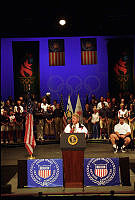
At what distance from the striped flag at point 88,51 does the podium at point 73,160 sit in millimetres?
9755

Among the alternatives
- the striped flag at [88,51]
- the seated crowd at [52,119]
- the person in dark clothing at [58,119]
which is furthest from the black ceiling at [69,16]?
the person in dark clothing at [58,119]

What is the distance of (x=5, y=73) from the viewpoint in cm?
1806

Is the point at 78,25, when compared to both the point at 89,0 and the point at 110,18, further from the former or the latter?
Answer: the point at 89,0

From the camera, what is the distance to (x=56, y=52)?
16703 millimetres

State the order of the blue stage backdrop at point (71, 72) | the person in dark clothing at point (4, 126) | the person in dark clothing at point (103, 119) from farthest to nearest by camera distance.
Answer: the blue stage backdrop at point (71, 72), the person in dark clothing at point (103, 119), the person in dark clothing at point (4, 126)

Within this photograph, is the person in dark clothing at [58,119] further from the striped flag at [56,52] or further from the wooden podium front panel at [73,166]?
the wooden podium front panel at [73,166]

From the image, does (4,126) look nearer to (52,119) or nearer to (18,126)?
(18,126)

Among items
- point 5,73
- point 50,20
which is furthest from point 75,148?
point 5,73

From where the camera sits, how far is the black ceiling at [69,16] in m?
9.04

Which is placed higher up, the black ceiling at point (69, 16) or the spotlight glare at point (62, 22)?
the spotlight glare at point (62, 22)

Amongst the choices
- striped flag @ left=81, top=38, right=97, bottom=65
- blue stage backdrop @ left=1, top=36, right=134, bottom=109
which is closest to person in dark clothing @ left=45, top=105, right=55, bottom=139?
blue stage backdrop @ left=1, top=36, right=134, bottom=109

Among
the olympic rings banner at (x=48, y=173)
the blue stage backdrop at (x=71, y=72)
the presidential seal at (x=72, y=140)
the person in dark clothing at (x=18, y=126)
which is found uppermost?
the blue stage backdrop at (x=71, y=72)

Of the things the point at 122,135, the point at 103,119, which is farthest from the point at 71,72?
the point at 122,135

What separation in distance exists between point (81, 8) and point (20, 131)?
7124 mm
